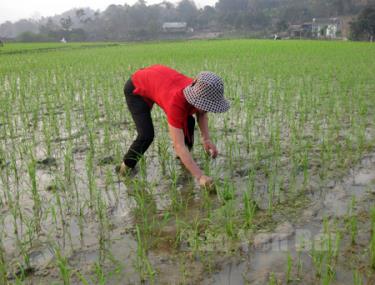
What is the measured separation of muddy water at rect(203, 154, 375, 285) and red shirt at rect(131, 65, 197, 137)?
0.84m

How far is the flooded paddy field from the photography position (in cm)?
169

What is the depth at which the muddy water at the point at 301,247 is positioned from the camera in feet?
5.30

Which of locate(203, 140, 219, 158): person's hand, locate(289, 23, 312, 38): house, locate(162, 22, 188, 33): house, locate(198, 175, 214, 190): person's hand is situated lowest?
locate(198, 175, 214, 190): person's hand

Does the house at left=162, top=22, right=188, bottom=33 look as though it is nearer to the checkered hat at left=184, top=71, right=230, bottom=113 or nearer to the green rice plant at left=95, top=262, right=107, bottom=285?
the checkered hat at left=184, top=71, right=230, bottom=113

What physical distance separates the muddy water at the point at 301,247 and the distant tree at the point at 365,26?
2686cm

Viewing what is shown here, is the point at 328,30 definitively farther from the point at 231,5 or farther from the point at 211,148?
the point at 211,148

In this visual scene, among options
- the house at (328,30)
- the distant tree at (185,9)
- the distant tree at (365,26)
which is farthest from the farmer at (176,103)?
the distant tree at (185,9)

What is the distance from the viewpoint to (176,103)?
221cm

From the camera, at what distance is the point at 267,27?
48.8 meters

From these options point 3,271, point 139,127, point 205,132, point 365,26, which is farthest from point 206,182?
point 365,26

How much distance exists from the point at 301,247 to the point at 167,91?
4.03 feet

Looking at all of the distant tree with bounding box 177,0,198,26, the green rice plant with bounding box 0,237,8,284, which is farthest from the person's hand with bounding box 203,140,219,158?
the distant tree with bounding box 177,0,198,26

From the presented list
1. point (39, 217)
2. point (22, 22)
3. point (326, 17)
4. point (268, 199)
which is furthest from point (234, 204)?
point (22, 22)

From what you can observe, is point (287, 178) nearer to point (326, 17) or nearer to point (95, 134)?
point (95, 134)
